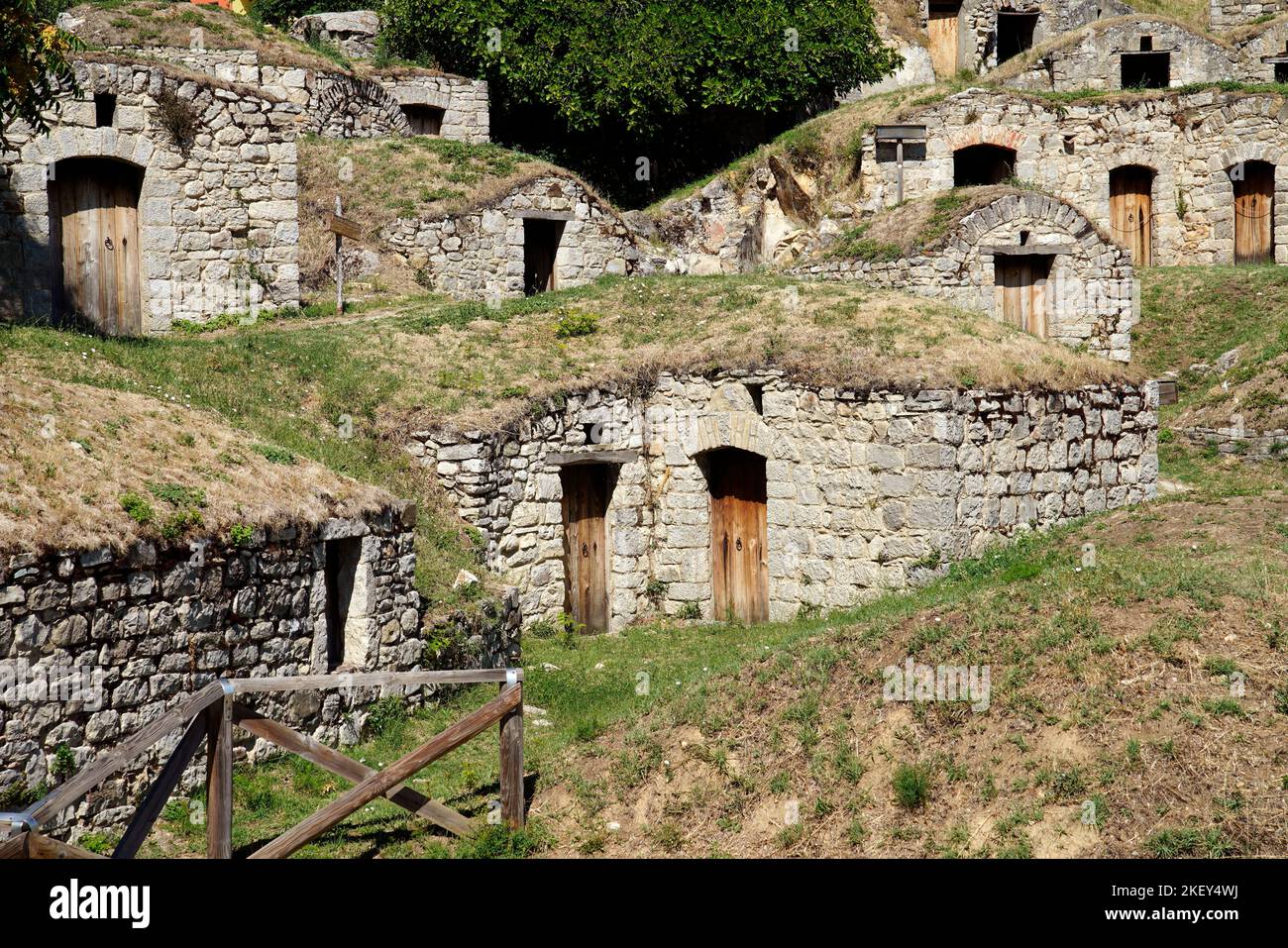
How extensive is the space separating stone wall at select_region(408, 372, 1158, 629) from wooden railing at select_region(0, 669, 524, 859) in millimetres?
5997

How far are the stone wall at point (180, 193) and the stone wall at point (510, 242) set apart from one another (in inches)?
150

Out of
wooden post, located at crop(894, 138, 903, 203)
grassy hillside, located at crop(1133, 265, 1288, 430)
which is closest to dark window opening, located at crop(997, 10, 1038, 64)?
wooden post, located at crop(894, 138, 903, 203)

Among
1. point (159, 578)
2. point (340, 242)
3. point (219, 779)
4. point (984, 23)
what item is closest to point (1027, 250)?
point (340, 242)

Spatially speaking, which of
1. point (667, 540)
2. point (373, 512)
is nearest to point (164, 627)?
point (373, 512)

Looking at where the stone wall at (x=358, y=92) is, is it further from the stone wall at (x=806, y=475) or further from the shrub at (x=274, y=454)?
the shrub at (x=274, y=454)

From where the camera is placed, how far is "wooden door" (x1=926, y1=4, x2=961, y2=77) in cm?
3719

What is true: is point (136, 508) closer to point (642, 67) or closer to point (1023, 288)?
point (1023, 288)

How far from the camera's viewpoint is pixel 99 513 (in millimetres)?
11109

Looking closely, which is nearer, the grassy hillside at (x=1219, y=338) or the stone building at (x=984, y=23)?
the grassy hillside at (x=1219, y=338)

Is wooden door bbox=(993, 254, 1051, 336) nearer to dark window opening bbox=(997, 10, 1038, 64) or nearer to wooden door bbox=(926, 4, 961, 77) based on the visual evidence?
wooden door bbox=(926, 4, 961, 77)

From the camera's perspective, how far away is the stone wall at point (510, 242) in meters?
24.2

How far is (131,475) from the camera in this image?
11820 mm

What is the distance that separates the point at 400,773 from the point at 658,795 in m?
2.20

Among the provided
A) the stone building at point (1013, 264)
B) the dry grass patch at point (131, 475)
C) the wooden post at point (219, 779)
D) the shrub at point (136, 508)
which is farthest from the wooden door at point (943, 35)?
the wooden post at point (219, 779)
